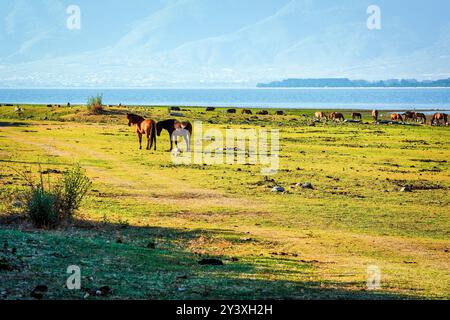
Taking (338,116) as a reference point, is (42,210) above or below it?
below

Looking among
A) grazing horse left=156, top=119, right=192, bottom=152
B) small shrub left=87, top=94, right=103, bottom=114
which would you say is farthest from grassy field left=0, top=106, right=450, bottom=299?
small shrub left=87, top=94, right=103, bottom=114

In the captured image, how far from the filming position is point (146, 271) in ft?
43.3

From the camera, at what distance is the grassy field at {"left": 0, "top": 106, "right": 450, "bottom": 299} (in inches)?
494

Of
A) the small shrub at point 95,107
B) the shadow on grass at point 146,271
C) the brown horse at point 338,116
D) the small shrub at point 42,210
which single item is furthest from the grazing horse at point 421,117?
the small shrub at point 42,210

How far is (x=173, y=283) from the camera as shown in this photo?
12359 millimetres

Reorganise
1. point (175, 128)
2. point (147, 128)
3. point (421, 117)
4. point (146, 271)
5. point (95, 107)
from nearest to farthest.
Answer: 1. point (146, 271)
2. point (147, 128)
3. point (175, 128)
4. point (95, 107)
5. point (421, 117)

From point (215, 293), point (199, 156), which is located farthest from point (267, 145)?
point (215, 293)

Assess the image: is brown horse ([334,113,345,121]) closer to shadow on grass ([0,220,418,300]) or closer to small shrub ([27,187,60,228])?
shadow on grass ([0,220,418,300])

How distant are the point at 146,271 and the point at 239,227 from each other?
7.29 m

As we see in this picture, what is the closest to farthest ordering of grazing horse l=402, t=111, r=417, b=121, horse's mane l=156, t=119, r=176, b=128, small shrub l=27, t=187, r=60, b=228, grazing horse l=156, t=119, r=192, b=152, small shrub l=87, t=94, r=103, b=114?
small shrub l=27, t=187, r=60, b=228
grazing horse l=156, t=119, r=192, b=152
horse's mane l=156, t=119, r=176, b=128
small shrub l=87, t=94, r=103, b=114
grazing horse l=402, t=111, r=417, b=121

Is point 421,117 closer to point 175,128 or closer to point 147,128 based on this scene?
point 175,128

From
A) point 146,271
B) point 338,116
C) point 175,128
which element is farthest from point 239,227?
point 338,116

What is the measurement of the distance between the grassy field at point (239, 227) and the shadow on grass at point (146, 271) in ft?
0.11

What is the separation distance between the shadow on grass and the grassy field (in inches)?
1.3
